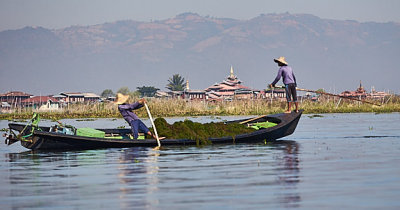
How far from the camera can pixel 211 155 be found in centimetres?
1603

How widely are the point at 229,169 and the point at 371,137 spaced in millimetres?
9563

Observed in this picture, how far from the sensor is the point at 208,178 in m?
11.7

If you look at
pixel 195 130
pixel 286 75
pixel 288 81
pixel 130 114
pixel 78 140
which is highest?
pixel 286 75

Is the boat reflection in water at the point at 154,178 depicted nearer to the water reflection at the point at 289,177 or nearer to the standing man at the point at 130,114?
the water reflection at the point at 289,177

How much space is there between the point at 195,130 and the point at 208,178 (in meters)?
7.61

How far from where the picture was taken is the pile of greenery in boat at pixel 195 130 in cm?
1895

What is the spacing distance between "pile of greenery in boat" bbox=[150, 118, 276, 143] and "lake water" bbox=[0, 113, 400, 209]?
92 centimetres

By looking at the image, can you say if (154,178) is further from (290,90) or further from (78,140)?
(290,90)

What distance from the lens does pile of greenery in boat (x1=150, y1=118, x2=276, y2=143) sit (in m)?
19.0

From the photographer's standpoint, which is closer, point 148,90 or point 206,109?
point 206,109

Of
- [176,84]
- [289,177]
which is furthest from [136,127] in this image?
[176,84]

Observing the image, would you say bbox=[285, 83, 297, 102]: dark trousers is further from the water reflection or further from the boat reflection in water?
the water reflection

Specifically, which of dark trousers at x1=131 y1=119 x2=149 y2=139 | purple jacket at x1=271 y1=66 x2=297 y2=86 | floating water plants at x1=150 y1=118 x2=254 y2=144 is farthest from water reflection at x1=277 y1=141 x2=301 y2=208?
dark trousers at x1=131 y1=119 x2=149 y2=139

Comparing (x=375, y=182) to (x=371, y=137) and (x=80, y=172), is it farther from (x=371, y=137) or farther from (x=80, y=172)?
(x=371, y=137)
